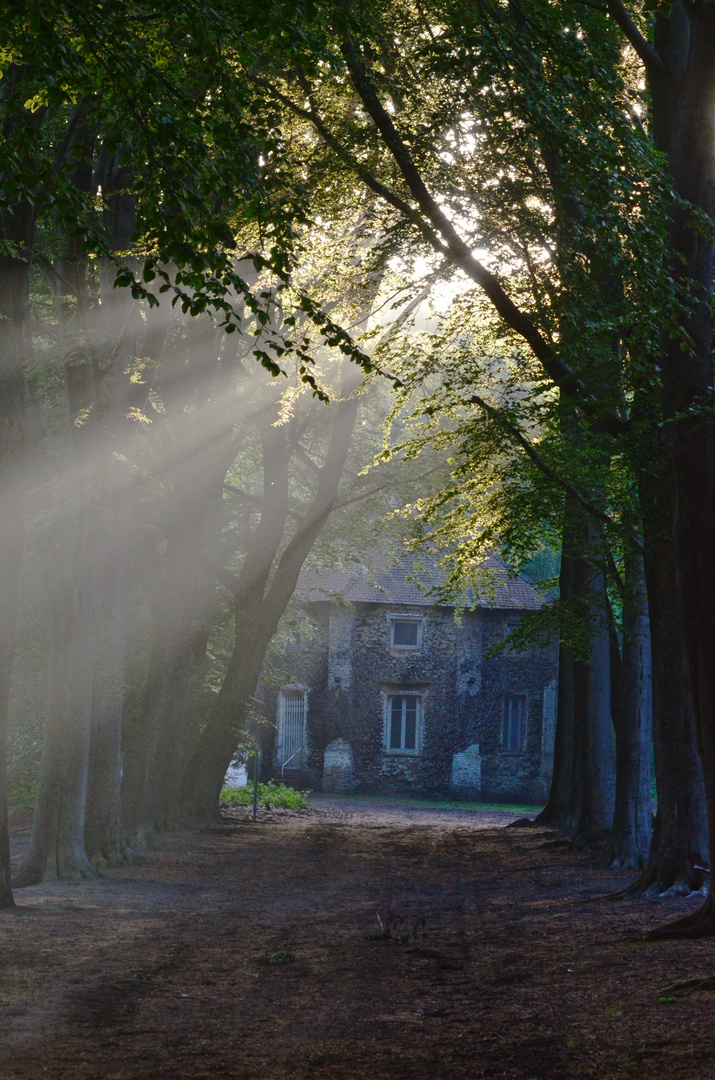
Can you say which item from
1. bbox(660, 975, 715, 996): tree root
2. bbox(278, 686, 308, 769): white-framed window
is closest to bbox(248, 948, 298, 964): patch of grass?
bbox(660, 975, 715, 996): tree root

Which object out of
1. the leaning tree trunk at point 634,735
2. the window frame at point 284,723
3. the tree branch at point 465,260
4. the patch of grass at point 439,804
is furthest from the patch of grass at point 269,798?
the tree branch at point 465,260

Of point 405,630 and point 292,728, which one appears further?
point 405,630

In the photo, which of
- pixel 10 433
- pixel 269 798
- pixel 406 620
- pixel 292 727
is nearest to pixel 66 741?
pixel 10 433

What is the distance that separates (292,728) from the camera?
122 feet

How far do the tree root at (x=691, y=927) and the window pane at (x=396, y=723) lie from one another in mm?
28303

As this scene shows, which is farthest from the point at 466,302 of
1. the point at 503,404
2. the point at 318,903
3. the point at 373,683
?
the point at 373,683

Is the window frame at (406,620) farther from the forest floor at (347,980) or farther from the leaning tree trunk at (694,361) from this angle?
the leaning tree trunk at (694,361)

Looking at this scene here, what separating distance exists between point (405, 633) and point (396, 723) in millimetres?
3003

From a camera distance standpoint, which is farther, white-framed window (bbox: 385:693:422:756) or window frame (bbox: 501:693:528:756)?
window frame (bbox: 501:693:528:756)

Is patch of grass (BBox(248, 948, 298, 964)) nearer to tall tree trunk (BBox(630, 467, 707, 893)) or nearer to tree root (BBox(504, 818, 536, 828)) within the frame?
tall tree trunk (BBox(630, 467, 707, 893))

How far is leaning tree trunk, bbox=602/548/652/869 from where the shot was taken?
49.1 feet

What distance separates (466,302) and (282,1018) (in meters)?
9.58

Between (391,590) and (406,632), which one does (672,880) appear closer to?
(406,632)

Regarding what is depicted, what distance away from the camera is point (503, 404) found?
1450 cm
